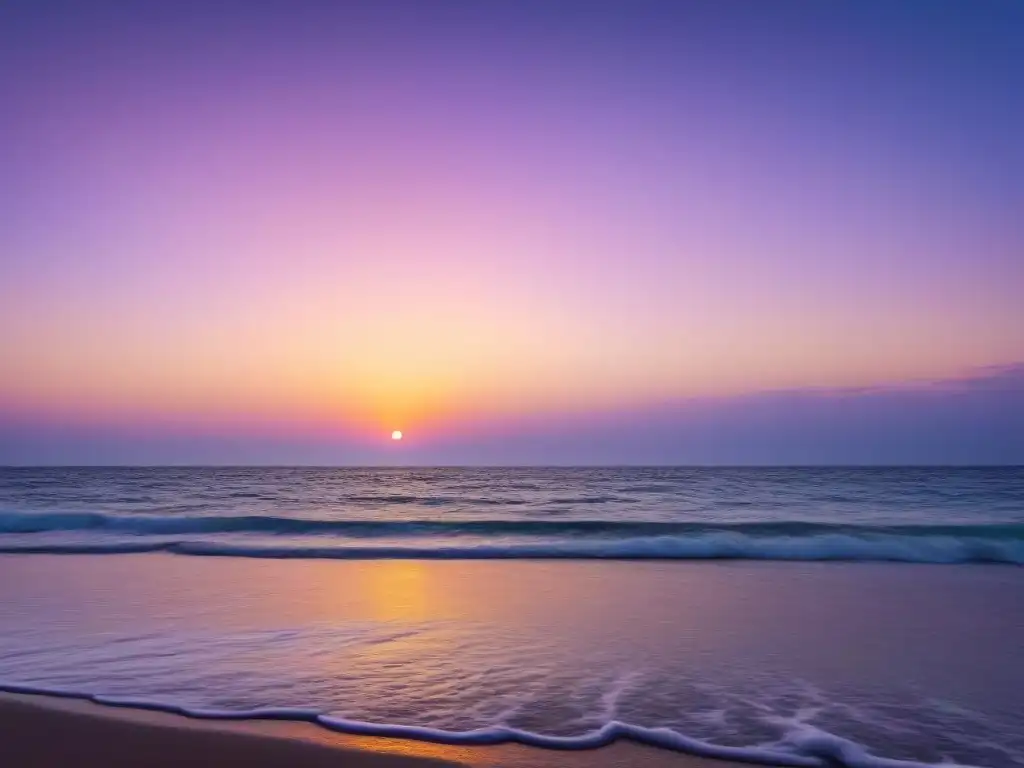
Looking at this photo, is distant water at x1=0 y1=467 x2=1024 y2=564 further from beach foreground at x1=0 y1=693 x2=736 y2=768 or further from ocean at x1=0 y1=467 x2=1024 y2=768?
beach foreground at x1=0 y1=693 x2=736 y2=768

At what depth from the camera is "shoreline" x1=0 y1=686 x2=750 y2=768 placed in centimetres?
400

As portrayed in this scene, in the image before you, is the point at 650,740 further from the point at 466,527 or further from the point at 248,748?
the point at 466,527

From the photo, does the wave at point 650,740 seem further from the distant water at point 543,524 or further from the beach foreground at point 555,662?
the distant water at point 543,524

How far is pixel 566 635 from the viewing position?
691cm

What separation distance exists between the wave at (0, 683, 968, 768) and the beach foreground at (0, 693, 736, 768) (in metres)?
0.07

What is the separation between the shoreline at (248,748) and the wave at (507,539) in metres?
9.16

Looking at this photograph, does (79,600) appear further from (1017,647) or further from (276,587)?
(1017,647)

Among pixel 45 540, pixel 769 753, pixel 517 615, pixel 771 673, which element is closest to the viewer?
pixel 769 753

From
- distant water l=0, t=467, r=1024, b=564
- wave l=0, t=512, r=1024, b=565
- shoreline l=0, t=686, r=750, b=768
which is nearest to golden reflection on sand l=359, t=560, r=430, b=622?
wave l=0, t=512, r=1024, b=565

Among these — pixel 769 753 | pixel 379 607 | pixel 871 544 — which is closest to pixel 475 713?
pixel 769 753

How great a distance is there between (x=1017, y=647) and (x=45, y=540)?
17450 mm

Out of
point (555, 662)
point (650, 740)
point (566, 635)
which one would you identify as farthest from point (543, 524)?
point (650, 740)

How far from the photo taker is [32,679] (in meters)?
5.48

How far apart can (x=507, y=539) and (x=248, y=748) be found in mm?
12234
